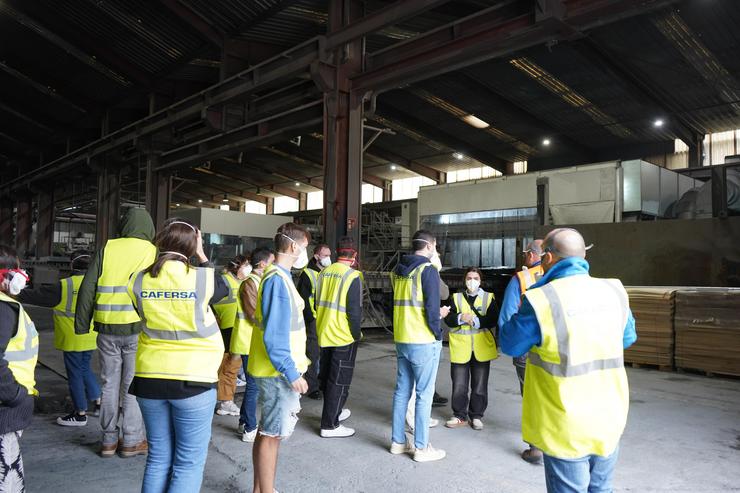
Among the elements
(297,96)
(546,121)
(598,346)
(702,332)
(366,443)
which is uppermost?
(546,121)

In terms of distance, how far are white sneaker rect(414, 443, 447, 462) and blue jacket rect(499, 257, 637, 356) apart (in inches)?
78.1

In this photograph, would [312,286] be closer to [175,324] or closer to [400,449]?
[400,449]

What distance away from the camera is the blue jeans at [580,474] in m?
2.14

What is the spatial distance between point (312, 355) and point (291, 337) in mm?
2935

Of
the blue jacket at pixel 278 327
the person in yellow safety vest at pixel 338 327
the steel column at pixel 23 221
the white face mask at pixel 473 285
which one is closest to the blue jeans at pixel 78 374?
the person in yellow safety vest at pixel 338 327

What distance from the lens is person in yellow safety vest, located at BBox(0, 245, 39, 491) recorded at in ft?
7.20

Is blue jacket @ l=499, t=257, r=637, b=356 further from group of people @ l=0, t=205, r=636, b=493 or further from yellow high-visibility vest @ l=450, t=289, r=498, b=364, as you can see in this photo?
yellow high-visibility vest @ l=450, t=289, r=498, b=364

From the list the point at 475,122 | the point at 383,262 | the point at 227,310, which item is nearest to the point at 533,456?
the point at 227,310

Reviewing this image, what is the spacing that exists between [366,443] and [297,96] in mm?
8399

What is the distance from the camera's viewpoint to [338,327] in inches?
174

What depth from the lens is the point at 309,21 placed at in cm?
1082

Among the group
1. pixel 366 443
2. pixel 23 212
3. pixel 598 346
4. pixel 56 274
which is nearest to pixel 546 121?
pixel 366 443

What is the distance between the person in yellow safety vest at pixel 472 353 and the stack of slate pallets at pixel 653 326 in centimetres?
442

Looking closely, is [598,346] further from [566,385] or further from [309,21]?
[309,21]
